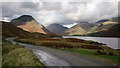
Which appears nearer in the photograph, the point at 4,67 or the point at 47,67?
the point at 47,67

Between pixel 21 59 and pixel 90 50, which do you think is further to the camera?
pixel 90 50

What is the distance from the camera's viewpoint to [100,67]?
16.8 metres

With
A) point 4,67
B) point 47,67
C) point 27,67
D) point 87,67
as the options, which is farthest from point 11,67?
point 87,67

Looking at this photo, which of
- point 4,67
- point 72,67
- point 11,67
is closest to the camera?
point 72,67

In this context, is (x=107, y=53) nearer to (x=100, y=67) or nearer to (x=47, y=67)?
(x=100, y=67)

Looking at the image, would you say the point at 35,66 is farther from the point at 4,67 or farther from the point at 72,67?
the point at 4,67

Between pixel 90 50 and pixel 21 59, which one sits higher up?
pixel 21 59

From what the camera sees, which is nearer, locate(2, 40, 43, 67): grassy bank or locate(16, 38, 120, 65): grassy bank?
locate(2, 40, 43, 67): grassy bank

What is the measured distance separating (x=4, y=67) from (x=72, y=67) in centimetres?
1443

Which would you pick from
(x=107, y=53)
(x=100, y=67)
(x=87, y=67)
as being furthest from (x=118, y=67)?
(x=107, y=53)

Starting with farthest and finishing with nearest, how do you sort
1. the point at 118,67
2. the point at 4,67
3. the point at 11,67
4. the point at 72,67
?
1. the point at 4,67
2. the point at 11,67
3. the point at 72,67
4. the point at 118,67

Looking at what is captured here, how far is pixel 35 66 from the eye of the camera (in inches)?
756

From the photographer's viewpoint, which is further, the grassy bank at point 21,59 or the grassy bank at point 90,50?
the grassy bank at point 90,50

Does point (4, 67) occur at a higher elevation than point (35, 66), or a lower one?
lower
